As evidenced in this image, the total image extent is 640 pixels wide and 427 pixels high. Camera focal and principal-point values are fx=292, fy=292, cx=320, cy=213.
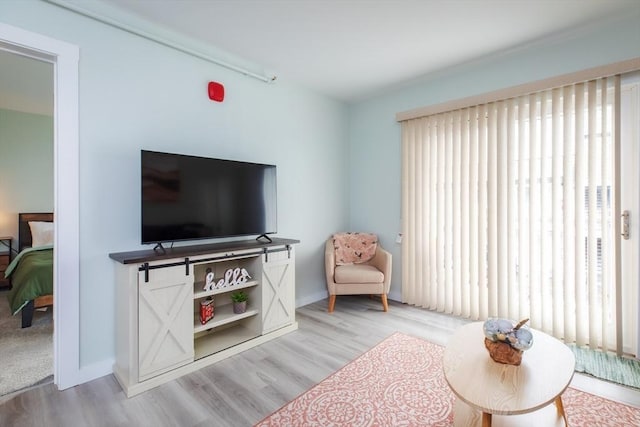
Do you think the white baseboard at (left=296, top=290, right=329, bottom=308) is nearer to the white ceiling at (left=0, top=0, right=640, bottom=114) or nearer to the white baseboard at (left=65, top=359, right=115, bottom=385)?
the white baseboard at (left=65, top=359, right=115, bottom=385)

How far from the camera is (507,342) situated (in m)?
1.41

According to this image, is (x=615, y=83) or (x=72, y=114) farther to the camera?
(x=615, y=83)

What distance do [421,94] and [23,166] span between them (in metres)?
5.64

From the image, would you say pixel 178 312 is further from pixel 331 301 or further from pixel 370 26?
pixel 370 26

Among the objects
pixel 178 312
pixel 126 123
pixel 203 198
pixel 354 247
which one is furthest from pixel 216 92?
pixel 354 247

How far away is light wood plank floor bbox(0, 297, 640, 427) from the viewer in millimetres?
1612

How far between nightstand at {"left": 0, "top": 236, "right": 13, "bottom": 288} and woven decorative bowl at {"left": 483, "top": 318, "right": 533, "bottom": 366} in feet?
18.9

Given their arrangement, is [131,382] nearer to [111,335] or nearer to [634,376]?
[111,335]

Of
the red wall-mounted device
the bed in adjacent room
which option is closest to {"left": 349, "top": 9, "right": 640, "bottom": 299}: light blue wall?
the red wall-mounted device

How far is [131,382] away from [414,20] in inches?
125

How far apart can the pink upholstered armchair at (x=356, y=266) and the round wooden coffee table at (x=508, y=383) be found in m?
1.50

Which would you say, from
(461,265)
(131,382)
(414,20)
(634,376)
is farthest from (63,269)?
(634,376)

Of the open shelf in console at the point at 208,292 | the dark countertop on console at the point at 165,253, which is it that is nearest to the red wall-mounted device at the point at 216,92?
the dark countertop on console at the point at 165,253

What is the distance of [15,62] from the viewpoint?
269cm
